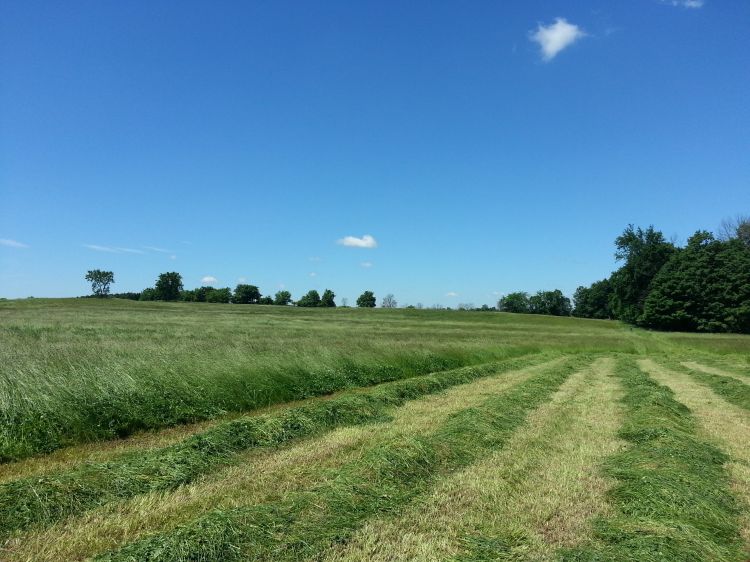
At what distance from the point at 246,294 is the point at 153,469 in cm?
13427

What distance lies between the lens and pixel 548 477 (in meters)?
6.58

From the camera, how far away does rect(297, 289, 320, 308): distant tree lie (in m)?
141

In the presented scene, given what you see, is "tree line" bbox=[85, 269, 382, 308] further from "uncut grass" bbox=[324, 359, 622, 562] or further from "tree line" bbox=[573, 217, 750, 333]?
"uncut grass" bbox=[324, 359, 622, 562]

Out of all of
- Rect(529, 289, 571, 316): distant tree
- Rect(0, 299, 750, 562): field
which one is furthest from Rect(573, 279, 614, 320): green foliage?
Rect(0, 299, 750, 562): field

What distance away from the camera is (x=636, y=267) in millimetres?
78938

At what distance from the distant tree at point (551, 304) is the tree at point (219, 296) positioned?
90.0 meters

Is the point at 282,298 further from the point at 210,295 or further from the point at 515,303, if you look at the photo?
the point at 515,303

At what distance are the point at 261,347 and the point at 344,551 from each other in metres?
13.1

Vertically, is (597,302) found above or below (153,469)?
above

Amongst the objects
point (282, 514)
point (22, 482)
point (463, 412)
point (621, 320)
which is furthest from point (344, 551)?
point (621, 320)

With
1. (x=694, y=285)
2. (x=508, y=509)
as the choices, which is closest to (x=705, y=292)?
(x=694, y=285)

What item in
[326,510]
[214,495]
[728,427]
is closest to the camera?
[326,510]

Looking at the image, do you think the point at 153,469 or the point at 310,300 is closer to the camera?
the point at 153,469

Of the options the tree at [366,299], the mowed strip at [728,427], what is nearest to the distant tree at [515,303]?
the tree at [366,299]
